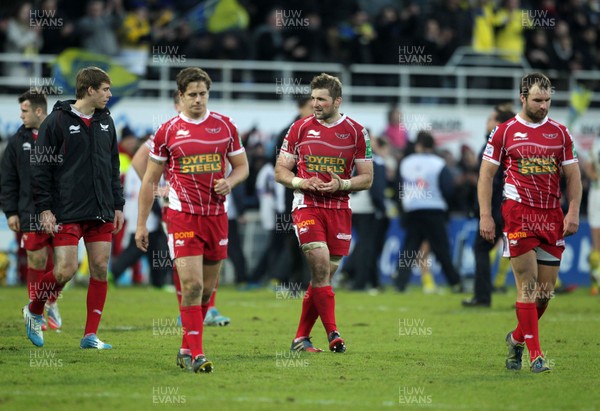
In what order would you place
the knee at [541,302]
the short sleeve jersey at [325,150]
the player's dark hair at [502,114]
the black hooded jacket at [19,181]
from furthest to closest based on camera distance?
the player's dark hair at [502,114]
the black hooded jacket at [19,181]
the short sleeve jersey at [325,150]
the knee at [541,302]

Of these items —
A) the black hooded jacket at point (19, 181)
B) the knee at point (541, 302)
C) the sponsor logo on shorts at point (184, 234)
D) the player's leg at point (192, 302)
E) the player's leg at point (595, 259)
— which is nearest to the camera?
the player's leg at point (192, 302)

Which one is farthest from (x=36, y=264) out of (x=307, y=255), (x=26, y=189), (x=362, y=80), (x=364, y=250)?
(x=362, y=80)

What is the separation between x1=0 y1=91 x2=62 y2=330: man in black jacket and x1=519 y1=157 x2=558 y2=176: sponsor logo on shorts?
203 inches

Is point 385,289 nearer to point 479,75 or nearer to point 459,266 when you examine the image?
point 459,266

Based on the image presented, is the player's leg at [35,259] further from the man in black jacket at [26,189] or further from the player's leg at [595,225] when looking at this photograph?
the player's leg at [595,225]

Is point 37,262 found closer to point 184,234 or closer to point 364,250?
point 184,234

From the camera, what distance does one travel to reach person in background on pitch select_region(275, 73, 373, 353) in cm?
1080

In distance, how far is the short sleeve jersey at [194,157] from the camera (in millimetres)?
9508

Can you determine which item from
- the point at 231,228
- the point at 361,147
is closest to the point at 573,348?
the point at 361,147

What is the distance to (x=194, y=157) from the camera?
9.53 m

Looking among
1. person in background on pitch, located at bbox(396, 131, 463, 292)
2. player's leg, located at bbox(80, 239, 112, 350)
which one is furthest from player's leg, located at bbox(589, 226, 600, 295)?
player's leg, located at bbox(80, 239, 112, 350)

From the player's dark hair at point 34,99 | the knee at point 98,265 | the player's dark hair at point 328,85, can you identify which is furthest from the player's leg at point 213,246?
the player's dark hair at point 34,99

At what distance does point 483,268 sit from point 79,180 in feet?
24.3

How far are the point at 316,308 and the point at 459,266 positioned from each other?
11.8m
